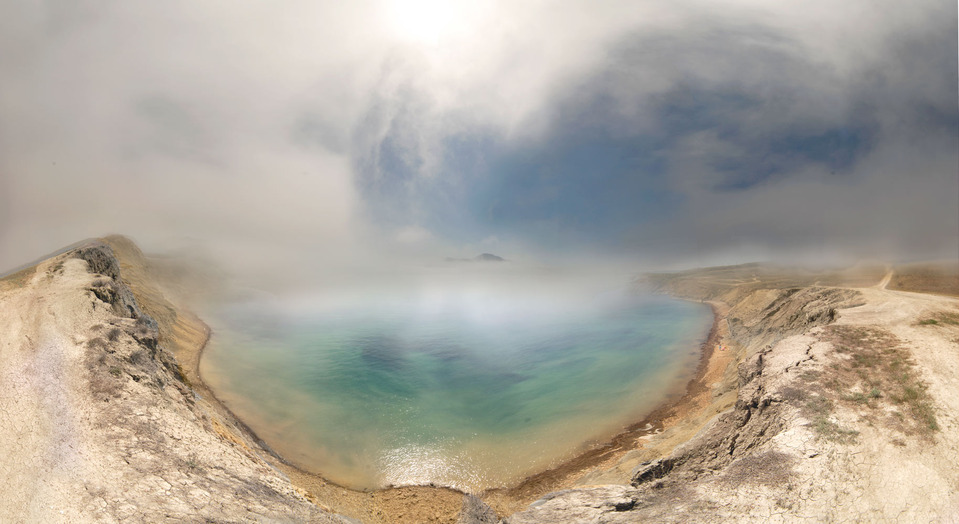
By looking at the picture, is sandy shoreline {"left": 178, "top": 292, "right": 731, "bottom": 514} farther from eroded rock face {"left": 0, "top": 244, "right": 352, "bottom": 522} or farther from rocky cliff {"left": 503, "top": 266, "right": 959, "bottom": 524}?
eroded rock face {"left": 0, "top": 244, "right": 352, "bottom": 522}

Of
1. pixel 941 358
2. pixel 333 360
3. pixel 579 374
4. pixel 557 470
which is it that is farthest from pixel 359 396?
pixel 941 358

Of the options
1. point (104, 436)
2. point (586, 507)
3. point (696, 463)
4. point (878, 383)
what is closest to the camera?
point (104, 436)

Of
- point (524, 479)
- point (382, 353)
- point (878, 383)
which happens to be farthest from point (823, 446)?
point (382, 353)

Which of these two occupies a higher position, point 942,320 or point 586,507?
point 942,320

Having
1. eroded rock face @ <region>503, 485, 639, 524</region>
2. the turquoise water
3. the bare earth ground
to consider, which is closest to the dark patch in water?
the turquoise water

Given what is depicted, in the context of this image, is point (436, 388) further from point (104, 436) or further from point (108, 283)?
point (108, 283)

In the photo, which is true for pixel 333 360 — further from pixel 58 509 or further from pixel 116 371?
pixel 58 509

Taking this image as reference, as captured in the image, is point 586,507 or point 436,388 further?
point 436,388

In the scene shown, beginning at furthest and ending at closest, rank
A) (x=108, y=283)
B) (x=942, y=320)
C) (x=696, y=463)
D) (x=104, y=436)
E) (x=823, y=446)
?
(x=108, y=283)
(x=942, y=320)
(x=696, y=463)
(x=823, y=446)
(x=104, y=436)
